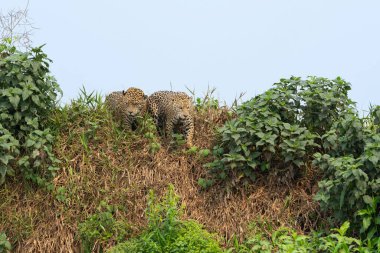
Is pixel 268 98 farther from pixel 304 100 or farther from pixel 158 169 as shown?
pixel 158 169

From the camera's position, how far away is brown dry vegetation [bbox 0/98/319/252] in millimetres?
8273

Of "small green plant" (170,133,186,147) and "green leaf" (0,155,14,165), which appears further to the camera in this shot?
"small green plant" (170,133,186,147)

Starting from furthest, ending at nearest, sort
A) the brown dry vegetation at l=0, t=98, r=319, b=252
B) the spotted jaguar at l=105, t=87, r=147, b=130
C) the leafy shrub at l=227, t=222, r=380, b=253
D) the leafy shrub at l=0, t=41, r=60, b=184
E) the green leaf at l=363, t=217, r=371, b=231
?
the spotted jaguar at l=105, t=87, r=147, b=130 → the leafy shrub at l=0, t=41, r=60, b=184 → the brown dry vegetation at l=0, t=98, r=319, b=252 → the green leaf at l=363, t=217, r=371, b=231 → the leafy shrub at l=227, t=222, r=380, b=253

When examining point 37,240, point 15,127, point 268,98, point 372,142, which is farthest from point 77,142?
point 372,142

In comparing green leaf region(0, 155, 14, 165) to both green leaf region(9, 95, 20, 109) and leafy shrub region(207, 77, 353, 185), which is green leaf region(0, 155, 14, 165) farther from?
leafy shrub region(207, 77, 353, 185)

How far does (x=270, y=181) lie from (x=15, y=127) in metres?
3.35

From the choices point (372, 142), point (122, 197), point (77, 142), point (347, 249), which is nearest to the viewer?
point (347, 249)

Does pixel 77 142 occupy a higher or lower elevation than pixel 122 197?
higher

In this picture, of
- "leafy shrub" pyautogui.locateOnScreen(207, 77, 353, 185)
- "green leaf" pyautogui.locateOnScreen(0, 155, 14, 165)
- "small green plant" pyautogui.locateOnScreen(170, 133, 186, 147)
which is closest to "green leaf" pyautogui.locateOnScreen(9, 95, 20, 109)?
"green leaf" pyautogui.locateOnScreen(0, 155, 14, 165)

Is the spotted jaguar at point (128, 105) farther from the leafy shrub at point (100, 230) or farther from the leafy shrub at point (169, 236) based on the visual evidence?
the leafy shrub at point (169, 236)

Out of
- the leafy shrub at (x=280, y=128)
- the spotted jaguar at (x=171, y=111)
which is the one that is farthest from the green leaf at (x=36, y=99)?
the leafy shrub at (x=280, y=128)

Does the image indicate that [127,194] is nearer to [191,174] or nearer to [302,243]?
[191,174]

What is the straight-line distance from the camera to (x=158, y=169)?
29.2ft

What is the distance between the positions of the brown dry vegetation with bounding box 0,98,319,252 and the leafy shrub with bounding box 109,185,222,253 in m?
0.50
